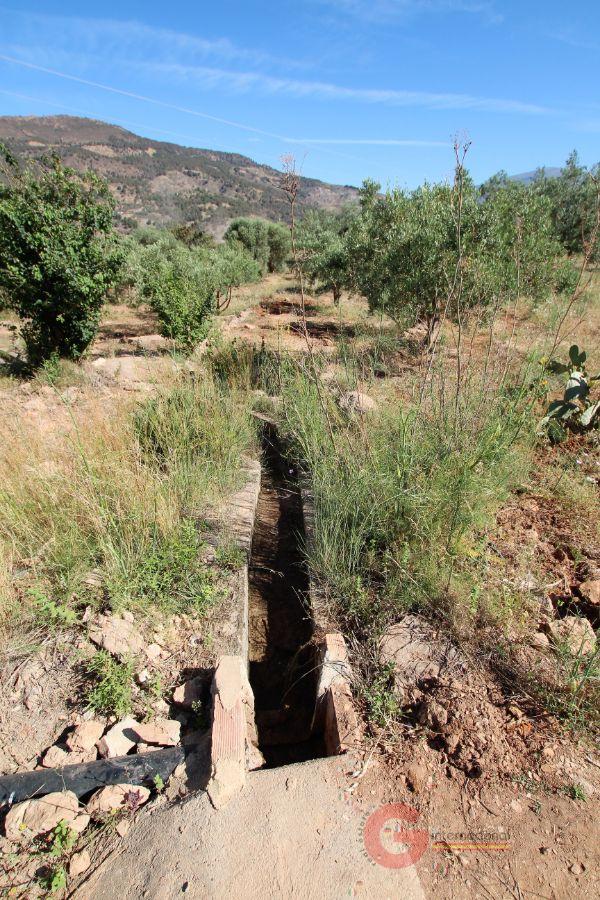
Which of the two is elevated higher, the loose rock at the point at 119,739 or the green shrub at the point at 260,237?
the green shrub at the point at 260,237

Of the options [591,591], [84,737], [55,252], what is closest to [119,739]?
[84,737]

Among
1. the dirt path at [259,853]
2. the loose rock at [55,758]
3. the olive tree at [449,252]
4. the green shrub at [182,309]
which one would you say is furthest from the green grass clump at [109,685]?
the green shrub at [182,309]

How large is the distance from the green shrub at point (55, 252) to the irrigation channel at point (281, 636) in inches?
248

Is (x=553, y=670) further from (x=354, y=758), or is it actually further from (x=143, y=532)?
(x=143, y=532)

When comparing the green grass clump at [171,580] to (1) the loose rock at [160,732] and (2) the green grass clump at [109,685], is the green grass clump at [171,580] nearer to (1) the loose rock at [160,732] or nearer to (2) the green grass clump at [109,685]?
(2) the green grass clump at [109,685]

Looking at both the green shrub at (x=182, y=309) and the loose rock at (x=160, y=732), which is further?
the green shrub at (x=182, y=309)

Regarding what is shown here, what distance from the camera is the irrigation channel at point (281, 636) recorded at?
229cm

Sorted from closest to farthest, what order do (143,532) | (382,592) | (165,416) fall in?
1. (382,592)
2. (143,532)
3. (165,416)

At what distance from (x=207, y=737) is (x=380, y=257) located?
752 centimetres

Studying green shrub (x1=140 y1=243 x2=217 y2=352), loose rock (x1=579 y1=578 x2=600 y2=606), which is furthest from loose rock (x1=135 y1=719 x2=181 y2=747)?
green shrub (x1=140 y1=243 x2=217 y2=352)

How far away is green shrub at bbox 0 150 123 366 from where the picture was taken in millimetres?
7465

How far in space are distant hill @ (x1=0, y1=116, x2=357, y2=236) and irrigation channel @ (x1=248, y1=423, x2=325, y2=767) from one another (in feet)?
118

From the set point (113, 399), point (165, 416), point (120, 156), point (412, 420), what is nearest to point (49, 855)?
point (412, 420)

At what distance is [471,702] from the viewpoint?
6.57 ft
